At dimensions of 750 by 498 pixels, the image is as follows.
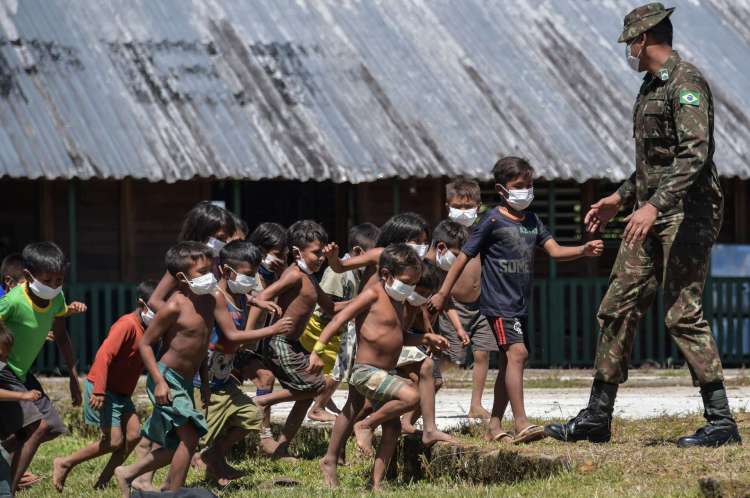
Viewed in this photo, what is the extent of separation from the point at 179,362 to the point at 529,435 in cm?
196

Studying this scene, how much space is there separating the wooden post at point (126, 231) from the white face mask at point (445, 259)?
7815 millimetres

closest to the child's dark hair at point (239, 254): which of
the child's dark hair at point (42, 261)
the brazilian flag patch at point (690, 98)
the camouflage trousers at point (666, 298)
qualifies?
the child's dark hair at point (42, 261)

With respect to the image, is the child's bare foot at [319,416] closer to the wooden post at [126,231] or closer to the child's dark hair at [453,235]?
the child's dark hair at [453,235]

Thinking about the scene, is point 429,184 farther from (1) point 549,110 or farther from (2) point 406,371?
(2) point 406,371

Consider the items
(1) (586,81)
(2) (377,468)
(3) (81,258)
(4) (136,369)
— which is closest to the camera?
(2) (377,468)

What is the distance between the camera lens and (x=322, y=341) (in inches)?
306

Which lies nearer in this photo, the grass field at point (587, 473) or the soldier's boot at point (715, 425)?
the grass field at point (587, 473)

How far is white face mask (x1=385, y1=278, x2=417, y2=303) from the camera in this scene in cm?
780

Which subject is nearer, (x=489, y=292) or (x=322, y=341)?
(x=322, y=341)

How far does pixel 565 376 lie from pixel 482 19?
17.9 feet

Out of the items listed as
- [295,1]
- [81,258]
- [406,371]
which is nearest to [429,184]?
A: [295,1]

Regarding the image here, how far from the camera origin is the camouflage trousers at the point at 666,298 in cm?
748

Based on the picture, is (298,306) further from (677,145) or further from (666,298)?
(677,145)

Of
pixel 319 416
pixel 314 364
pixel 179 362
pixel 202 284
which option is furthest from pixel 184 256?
pixel 319 416
